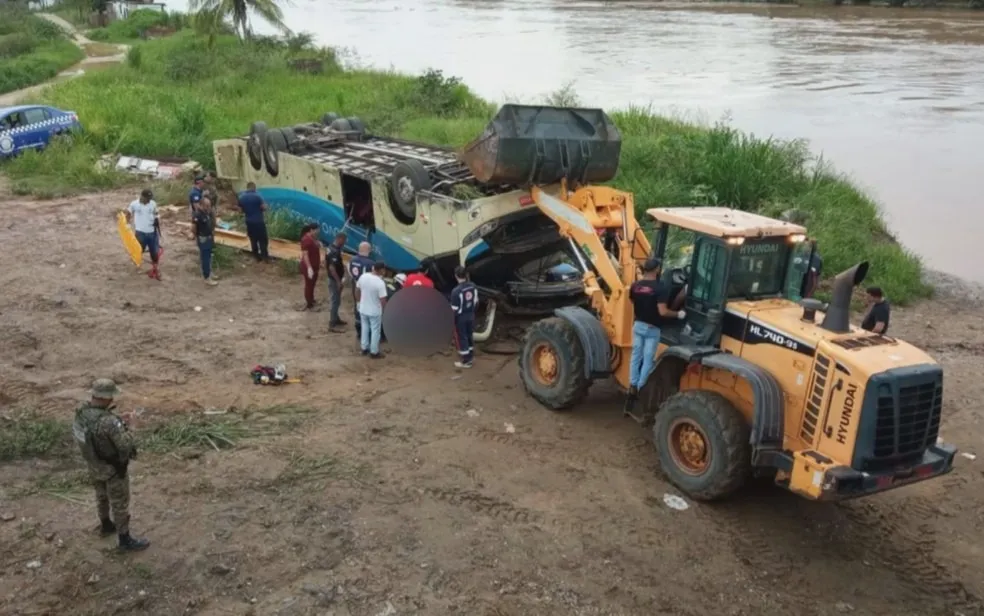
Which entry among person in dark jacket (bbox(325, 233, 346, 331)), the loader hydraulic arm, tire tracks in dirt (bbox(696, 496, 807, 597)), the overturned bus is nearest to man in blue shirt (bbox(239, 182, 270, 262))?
the overturned bus

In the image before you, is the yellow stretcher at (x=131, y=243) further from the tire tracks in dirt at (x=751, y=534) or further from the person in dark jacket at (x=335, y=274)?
the tire tracks in dirt at (x=751, y=534)

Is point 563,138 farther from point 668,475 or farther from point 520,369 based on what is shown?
point 668,475

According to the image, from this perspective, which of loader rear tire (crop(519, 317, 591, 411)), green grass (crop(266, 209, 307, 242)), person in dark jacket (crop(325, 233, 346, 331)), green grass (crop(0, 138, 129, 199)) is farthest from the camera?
green grass (crop(0, 138, 129, 199))

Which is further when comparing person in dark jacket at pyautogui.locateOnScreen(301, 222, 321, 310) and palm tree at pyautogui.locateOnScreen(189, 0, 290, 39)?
palm tree at pyautogui.locateOnScreen(189, 0, 290, 39)

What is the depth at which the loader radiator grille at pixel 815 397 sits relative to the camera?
247 inches

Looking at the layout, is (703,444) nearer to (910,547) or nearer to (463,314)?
(910,547)

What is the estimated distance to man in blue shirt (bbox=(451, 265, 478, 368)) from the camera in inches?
384

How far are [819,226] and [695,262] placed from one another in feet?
28.0

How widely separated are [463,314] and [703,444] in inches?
140

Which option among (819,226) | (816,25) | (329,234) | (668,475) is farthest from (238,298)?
(816,25)

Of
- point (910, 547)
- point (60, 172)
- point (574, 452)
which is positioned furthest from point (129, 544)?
point (60, 172)

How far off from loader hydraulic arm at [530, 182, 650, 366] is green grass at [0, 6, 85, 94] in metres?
28.1

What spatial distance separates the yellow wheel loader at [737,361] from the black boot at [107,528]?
405 cm

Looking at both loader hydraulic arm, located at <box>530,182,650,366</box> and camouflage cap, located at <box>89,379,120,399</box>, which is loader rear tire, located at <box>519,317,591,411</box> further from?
camouflage cap, located at <box>89,379,120,399</box>
